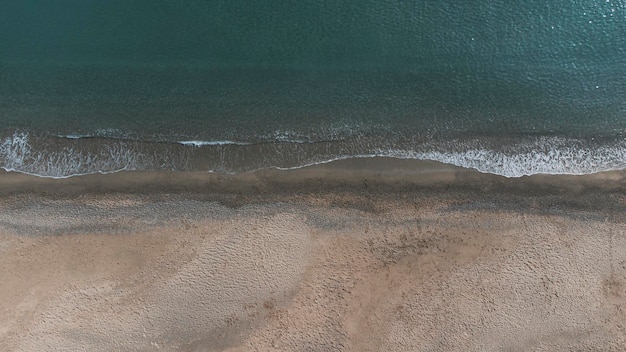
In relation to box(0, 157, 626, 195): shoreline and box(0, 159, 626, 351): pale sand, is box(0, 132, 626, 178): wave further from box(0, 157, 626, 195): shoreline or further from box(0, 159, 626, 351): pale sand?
box(0, 159, 626, 351): pale sand

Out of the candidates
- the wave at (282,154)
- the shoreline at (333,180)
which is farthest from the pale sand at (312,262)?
the wave at (282,154)

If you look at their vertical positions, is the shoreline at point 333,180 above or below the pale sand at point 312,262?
above

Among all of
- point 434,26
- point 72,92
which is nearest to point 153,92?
point 72,92

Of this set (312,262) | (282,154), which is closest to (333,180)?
(282,154)

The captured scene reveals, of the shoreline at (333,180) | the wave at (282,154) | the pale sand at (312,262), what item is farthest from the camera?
the wave at (282,154)

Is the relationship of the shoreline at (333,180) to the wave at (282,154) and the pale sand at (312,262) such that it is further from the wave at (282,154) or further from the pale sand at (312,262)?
the wave at (282,154)

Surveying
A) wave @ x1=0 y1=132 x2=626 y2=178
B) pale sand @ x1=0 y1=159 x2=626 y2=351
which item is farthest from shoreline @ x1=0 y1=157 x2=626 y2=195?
wave @ x1=0 y1=132 x2=626 y2=178

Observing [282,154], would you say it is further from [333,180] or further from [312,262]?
[312,262]

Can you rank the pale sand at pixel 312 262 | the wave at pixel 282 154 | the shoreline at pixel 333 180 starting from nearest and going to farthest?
the pale sand at pixel 312 262
the shoreline at pixel 333 180
the wave at pixel 282 154
